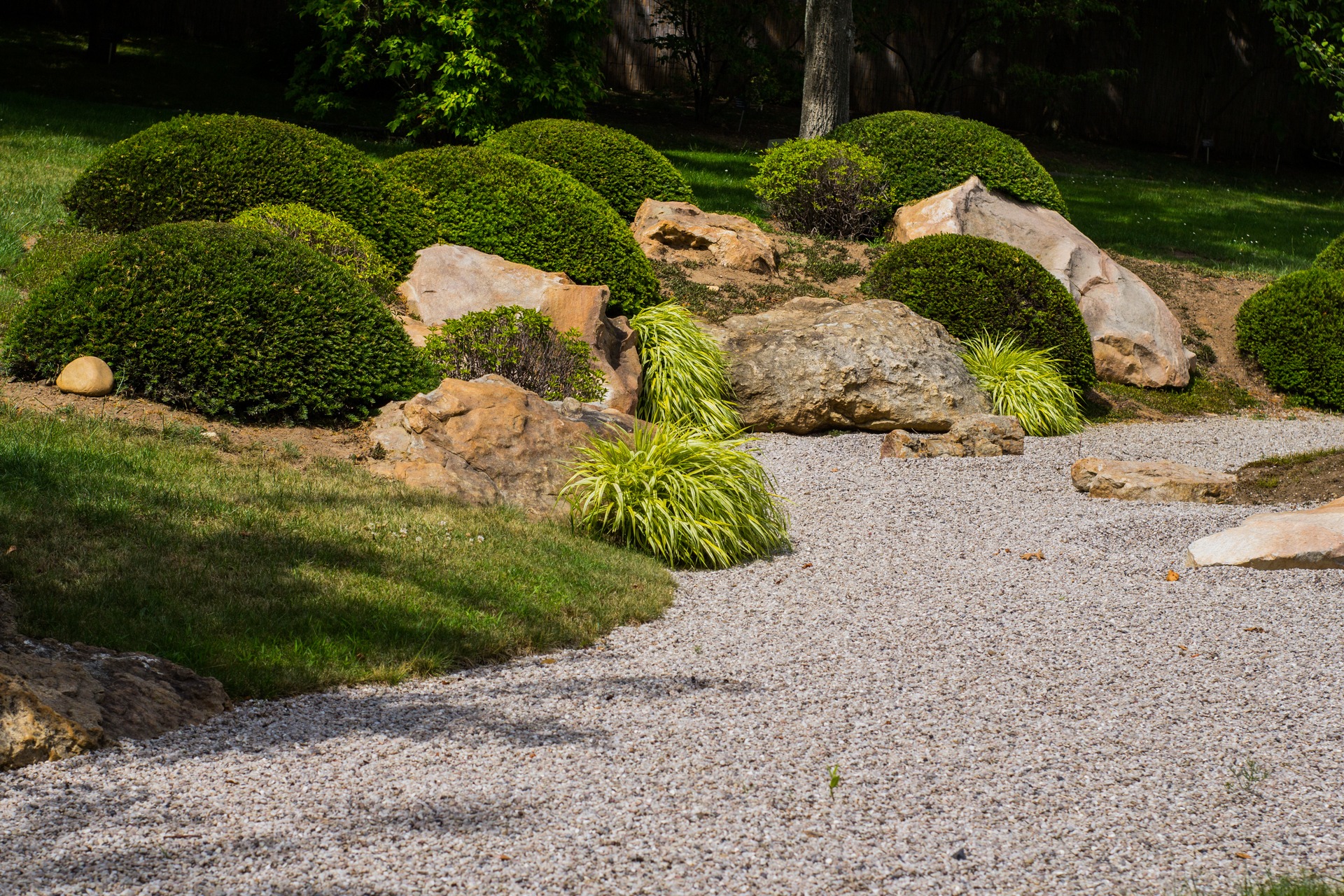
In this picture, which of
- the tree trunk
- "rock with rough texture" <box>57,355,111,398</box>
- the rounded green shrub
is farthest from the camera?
the tree trunk

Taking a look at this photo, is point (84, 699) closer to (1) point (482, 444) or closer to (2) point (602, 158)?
(1) point (482, 444)

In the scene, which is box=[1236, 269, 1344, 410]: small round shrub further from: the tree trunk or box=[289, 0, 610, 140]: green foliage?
box=[289, 0, 610, 140]: green foliage

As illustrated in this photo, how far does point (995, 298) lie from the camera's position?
11.3 metres

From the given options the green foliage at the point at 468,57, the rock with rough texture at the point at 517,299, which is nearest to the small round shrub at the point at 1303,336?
the rock with rough texture at the point at 517,299

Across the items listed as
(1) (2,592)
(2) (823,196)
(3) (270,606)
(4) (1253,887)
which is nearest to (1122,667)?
(4) (1253,887)

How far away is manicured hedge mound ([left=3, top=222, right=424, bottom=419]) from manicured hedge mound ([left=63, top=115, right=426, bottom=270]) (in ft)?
5.44

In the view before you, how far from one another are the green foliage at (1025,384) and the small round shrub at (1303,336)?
3.30 meters

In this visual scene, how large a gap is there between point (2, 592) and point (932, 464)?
658 cm

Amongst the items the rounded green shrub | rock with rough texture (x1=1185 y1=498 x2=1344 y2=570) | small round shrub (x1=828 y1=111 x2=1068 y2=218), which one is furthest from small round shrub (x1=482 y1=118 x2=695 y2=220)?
rock with rough texture (x1=1185 y1=498 x2=1344 y2=570)

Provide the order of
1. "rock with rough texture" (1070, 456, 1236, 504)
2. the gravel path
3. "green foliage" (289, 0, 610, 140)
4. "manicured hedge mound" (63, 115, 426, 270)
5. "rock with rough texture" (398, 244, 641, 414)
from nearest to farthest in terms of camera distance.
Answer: the gravel path
"rock with rough texture" (1070, 456, 1236, 504)
"manicured hedge mound" (63, 115, 426, 270)
"rock with rough texture" (398, 244, 641, 414)
"green foliage" (289, 0, 610, 140)

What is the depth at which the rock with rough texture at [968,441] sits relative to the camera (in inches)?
369

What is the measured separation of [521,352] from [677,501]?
90.1 inches

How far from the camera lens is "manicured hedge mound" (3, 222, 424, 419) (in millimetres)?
6895

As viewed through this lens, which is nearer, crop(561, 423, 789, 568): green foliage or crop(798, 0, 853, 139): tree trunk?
crop(561, 423, 789, 568): green foliage
